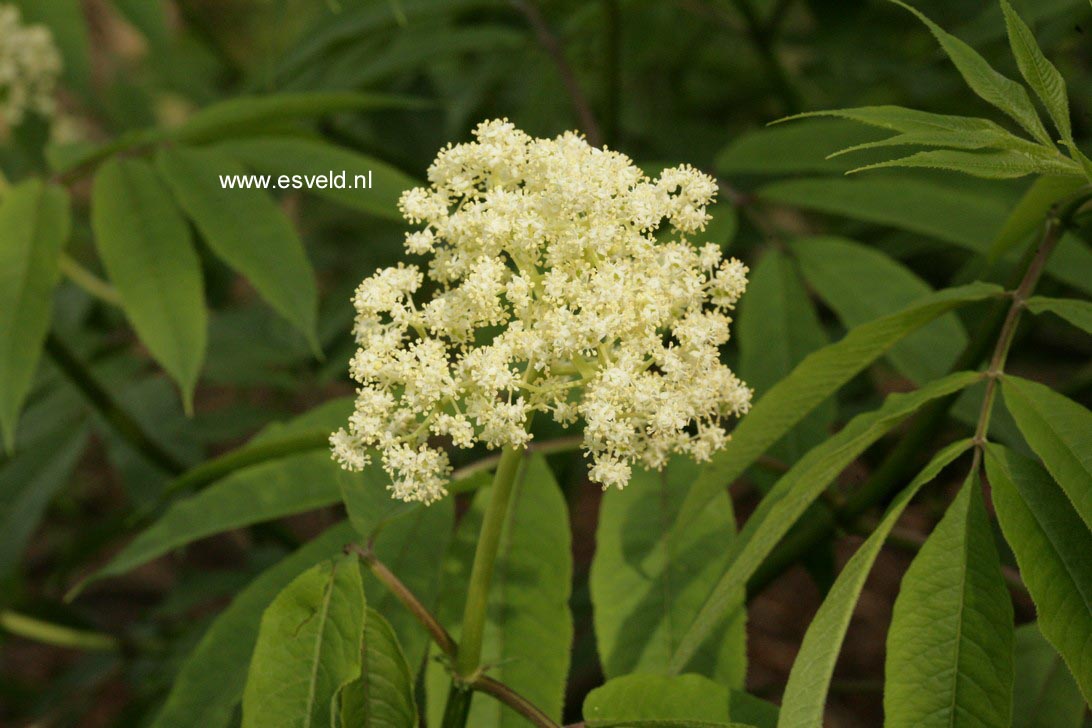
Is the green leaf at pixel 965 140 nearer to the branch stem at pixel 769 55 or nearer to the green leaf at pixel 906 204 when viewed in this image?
the green leaf at pixel 906 204

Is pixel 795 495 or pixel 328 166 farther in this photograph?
pixel 328 166

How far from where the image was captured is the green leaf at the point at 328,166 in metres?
2.31

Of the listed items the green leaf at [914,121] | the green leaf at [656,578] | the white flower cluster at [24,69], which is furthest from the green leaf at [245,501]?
the white flower cluster at [24,69]

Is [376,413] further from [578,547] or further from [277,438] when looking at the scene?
[578,547]

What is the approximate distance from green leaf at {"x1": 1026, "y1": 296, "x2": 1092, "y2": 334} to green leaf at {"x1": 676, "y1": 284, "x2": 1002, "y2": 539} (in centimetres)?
6

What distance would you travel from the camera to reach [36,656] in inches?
205

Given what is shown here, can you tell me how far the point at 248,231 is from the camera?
2.18 metres

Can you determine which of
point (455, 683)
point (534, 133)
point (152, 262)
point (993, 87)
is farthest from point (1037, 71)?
point (534, 133)

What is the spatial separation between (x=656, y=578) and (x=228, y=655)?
2.47ft

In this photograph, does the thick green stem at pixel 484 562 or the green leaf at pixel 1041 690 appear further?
the green leaf at pixel 1041 690

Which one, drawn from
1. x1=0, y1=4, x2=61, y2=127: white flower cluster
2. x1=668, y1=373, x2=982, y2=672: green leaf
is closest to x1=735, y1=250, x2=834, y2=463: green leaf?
x1=668, y1=373, x2=982, y2=672: green leaf

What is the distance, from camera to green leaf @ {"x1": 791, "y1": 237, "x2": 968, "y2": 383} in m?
2.05

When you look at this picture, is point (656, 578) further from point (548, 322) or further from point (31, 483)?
point (31, 483)

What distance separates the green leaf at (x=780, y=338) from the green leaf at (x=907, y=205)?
0.81 ft
